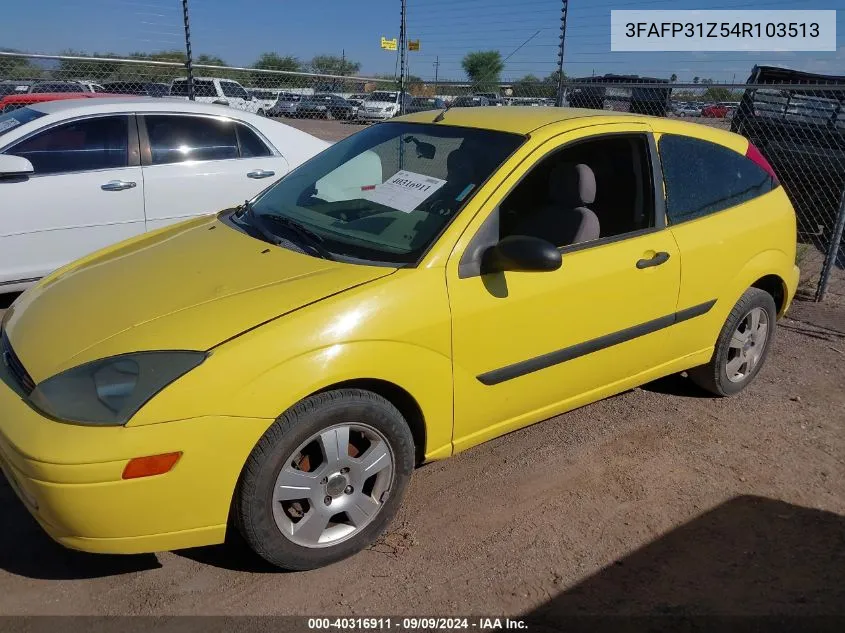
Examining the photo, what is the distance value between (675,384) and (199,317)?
312 centimetres

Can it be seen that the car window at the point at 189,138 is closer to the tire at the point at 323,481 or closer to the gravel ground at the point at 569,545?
the gravel ground at the point at 569,545

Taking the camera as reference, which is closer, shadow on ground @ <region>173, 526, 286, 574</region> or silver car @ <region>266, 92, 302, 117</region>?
shadow on ground @ <region>173, 526, 286, 574</region>

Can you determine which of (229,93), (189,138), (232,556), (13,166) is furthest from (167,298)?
(229,93)

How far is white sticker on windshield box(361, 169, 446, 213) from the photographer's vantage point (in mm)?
3139

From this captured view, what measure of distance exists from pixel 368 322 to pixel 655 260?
62.4 inches

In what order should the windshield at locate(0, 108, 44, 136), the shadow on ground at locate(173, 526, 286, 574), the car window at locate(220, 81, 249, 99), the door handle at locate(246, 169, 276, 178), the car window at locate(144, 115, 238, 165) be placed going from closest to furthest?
the shadow on ground at locate(173, 526, 286, 574)
the windshield at locate(0, 108, 44, 136)
the car window at locate(144, 115, 238, 165)
the door handle at locate(246, 169, 276, 178)
the car window at locate(220, 81, 249, 99)

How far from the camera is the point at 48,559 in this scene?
2.69 m

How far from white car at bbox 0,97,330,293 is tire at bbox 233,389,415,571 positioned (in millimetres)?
3482

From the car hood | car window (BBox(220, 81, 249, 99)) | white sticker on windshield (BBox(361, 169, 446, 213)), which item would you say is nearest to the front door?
white sticker on windshield (BBox(361, 169, 446, 213))

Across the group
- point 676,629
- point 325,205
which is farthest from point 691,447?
point 325,205

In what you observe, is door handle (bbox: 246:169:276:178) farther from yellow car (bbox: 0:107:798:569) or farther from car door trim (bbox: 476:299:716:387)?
car door trim (bbox: 476:299:716:387)

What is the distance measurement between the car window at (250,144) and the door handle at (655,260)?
3681 millimetres

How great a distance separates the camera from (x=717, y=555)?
2.85 meters

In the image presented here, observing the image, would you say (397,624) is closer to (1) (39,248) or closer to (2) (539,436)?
(2) (539,436)
